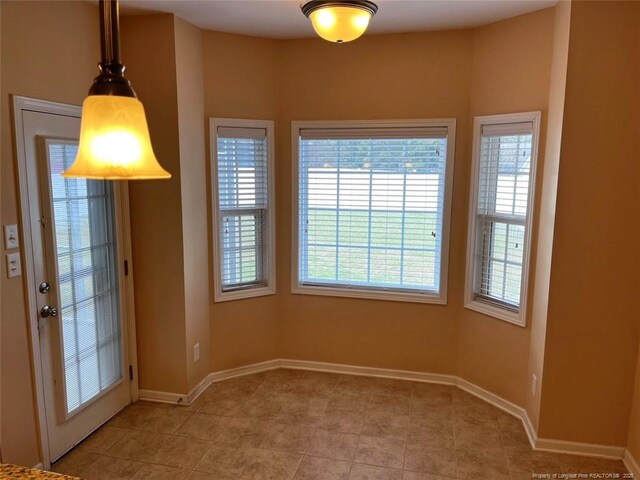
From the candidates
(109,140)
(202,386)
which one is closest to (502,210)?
(202,386)

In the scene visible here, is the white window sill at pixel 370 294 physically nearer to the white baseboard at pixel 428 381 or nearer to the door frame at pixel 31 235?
the white baseboard at pixel 428 381

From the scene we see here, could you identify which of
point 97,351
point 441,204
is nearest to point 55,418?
point 97,351

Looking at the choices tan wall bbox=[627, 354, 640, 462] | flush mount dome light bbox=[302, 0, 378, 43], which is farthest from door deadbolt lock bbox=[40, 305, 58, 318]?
tan wall bbox=[627, 354, 640, 462]

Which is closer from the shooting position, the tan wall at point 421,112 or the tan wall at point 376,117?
the tan wall at point 421,112

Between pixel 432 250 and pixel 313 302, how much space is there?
106cm

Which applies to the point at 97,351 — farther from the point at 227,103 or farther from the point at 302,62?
the point at 302,62

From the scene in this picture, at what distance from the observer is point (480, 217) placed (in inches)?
130

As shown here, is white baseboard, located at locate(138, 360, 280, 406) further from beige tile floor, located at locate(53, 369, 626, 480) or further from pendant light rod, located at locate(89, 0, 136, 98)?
pendant light rod, located at locate(89, 0, 136, 98)

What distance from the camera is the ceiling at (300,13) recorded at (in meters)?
2.73

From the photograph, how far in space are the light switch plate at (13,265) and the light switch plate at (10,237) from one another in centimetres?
4

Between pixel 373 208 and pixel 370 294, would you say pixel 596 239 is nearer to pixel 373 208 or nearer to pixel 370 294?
pixel 373 208

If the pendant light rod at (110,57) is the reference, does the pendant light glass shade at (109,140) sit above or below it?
below

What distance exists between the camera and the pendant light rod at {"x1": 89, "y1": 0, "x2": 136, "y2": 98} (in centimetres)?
104

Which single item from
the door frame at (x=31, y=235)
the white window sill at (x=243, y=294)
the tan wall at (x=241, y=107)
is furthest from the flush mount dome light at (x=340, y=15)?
the white window sill at (x=243, y=294)
